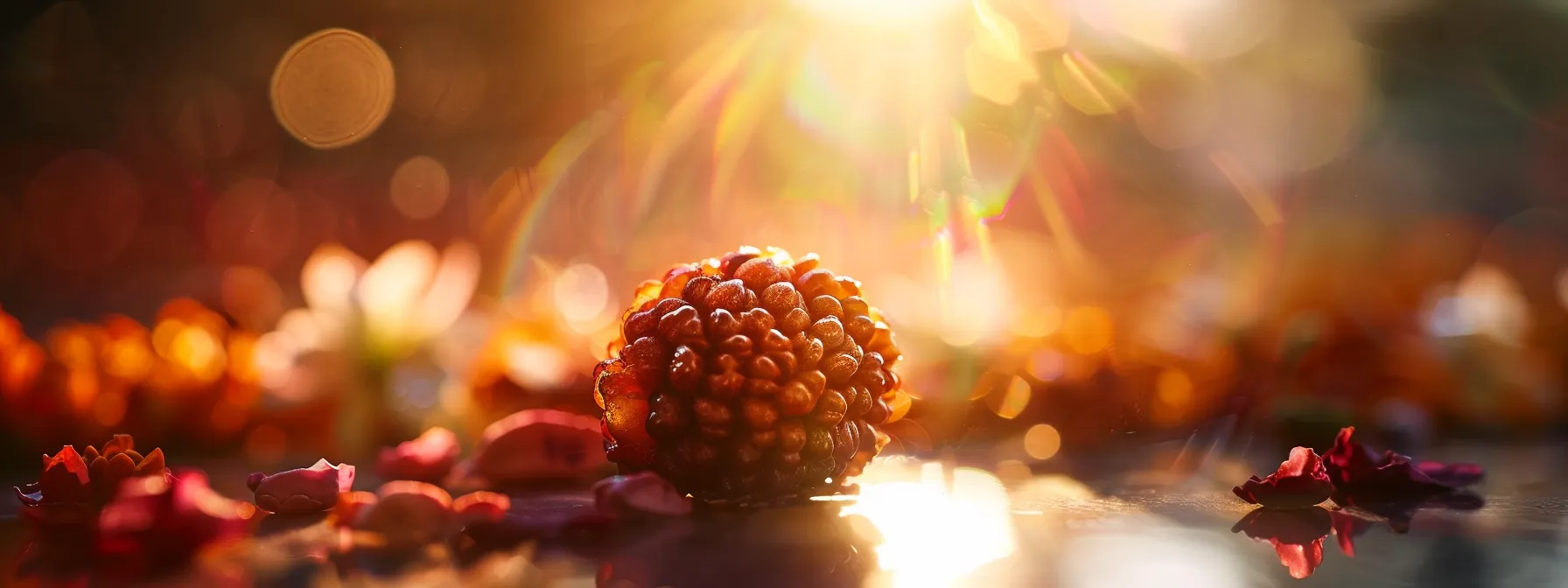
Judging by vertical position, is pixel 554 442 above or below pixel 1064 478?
above

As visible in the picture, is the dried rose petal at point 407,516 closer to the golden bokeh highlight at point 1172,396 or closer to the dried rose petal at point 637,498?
the dried rose petal at point 637,498

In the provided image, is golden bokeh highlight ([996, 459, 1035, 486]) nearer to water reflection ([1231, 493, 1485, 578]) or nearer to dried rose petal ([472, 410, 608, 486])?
water reflection ([1231, 493, 1485, 578])

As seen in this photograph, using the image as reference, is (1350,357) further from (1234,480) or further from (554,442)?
(554,442)

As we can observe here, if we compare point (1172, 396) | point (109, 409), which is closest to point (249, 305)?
point (109, 409)

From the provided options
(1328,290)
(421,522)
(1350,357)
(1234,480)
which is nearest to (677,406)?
(421,522)

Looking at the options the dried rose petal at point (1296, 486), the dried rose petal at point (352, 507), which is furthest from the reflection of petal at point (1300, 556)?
the dried rose petal at point (352, 507)

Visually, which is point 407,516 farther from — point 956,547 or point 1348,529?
point 1348,529
